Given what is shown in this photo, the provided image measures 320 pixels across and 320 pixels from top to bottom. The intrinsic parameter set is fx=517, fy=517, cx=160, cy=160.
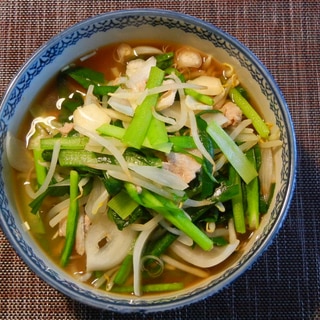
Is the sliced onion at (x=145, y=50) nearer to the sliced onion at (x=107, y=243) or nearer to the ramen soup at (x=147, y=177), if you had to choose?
the ramen soup at (x=147, y=177)

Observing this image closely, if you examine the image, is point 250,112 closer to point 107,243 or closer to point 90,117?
point 90,117

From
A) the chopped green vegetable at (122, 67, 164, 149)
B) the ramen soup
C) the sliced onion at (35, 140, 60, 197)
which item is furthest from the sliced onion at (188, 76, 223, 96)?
the sliced onion at (35, 140, 60, 197)

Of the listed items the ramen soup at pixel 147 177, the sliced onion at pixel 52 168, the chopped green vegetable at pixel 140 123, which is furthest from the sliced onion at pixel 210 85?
the sliced onion at pixel 52 168

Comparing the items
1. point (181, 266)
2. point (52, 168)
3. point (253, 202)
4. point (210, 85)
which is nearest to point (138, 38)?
point (210, 85)

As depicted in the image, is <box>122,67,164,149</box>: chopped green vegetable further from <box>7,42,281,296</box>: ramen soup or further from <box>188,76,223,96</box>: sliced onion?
<box>188,76,223,96</box>: sliced onion

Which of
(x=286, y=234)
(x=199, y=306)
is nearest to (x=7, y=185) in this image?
(x=199, y=306)

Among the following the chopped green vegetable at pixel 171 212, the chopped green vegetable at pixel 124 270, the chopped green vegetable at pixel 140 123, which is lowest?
the chopped green vegetable at pixel 124 270

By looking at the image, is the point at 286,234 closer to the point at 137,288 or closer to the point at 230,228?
the point at 230,228

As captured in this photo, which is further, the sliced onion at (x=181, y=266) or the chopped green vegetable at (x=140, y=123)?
the sliced onion at (x=181, y=266)
